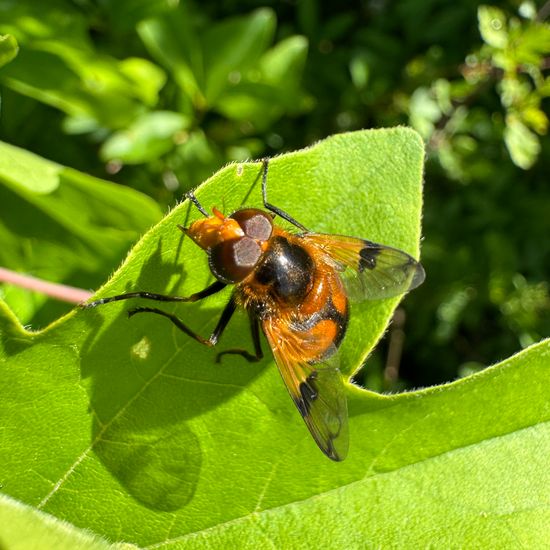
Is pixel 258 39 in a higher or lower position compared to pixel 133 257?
lower

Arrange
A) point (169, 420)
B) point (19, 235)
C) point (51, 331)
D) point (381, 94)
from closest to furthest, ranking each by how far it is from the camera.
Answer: point (51, 331), point (169, 420), point (19, 235), point (381, 94)

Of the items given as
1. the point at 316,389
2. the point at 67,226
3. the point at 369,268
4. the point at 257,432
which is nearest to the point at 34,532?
the point at 257,432

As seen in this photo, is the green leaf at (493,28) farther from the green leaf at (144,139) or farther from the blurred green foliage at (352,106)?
the green leaf at (144,139)

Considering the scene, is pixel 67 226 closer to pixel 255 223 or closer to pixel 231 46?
pixel 255 223

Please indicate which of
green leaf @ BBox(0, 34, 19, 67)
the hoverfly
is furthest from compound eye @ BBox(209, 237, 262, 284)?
green leaf @ BBox(0, 34, 19, 67)

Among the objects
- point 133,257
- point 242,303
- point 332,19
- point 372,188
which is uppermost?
point 133,257

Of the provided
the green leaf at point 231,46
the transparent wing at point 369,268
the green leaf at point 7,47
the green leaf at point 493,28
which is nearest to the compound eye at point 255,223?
the transparent wing at point 369,268

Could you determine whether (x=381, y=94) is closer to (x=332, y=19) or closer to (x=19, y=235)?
(x=332, y=19)

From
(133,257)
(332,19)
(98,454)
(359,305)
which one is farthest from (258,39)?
(98,454)
